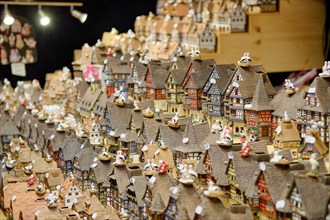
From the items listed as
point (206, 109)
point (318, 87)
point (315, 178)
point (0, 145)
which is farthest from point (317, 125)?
point (0, 145)

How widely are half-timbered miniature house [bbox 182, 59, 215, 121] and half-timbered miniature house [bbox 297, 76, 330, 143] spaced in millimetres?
1128

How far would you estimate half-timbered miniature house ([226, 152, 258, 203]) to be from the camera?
3.88 metres

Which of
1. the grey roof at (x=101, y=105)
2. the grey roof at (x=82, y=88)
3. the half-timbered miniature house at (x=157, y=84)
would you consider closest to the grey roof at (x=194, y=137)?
the half-timbered miniature house at (x=157, y=84)

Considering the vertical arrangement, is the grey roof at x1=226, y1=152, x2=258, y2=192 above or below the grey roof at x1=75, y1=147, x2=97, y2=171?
above

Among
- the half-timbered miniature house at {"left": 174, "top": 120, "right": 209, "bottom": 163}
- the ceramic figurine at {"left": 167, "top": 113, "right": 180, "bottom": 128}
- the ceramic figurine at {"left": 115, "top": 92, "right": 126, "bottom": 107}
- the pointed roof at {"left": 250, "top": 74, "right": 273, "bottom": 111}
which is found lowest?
the half-timbered miniature house at {"left": 174, "top": 120, "right": 209, "bottom": 163}

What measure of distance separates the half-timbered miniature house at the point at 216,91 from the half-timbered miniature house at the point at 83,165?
117cm

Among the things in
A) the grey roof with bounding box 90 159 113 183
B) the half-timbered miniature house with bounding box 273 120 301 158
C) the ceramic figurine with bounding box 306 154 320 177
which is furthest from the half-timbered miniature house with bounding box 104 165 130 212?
the ceramic figurine with bounding box 306 154 320 177

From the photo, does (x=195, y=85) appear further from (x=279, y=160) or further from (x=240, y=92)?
(x=279, y=160)

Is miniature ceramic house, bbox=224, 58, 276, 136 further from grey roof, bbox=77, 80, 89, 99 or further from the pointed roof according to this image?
grey roof, bbox=77, 80, 89, 99

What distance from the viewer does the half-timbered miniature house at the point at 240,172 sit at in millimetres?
3883

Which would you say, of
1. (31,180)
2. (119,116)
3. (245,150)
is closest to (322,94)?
(245,150)

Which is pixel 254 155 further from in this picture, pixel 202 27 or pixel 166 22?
pixel 166 22

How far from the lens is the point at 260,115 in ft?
15.0

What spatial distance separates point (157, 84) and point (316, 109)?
80.8 inches
